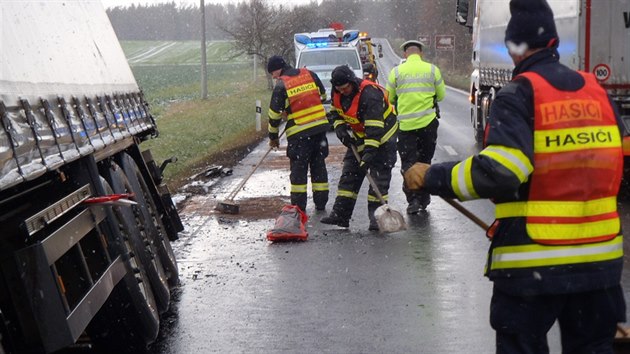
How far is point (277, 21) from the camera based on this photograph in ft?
165

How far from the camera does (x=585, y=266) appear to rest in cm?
365

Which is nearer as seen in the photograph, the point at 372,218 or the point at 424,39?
the point at 372,218

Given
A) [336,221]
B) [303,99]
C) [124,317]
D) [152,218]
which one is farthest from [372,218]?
[124,317]

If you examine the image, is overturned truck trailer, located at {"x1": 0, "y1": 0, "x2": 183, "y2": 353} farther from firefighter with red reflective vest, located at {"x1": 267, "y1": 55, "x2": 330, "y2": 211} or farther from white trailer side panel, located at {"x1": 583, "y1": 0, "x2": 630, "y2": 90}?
white trailer side panel, located at {"x1": 583, "y1": 0, "x2": 630, "y2": 90}

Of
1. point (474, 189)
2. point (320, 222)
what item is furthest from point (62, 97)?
point (320, 222)

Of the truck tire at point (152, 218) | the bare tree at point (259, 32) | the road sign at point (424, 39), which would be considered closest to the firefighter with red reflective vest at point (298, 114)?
the truck tire at point (152, 218)

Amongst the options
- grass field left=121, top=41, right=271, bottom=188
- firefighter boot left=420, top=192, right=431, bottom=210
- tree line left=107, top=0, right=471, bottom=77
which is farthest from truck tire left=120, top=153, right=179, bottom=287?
tree line left=107, top=0, right=471, bottom=77

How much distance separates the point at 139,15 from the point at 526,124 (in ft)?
404

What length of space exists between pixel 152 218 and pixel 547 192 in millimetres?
4414

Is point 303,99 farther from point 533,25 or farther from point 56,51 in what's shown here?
point 533,25

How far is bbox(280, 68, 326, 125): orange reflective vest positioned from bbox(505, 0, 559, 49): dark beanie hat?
23.4ft

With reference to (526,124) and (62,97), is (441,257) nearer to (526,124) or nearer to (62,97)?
(62,97)

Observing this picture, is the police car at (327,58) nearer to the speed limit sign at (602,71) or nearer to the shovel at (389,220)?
the speed limit sign at (602,71)

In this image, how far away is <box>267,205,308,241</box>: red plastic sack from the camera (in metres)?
9.57
